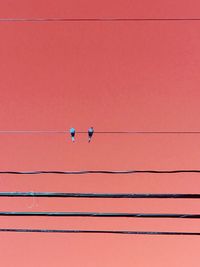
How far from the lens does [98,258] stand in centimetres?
889

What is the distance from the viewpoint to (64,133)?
8.59 m

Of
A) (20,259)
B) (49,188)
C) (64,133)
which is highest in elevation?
(64,133)

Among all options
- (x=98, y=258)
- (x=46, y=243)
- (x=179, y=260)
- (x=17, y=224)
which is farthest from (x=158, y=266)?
(x=17, y=224)

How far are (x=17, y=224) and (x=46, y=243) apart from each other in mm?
665

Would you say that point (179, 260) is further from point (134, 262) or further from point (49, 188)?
point (49, 188)

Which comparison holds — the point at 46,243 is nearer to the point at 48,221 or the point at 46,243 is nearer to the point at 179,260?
the point at 48,221

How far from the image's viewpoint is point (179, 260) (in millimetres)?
8812

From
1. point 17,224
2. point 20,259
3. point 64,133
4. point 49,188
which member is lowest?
point 20,259

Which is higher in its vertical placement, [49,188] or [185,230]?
[49,188]

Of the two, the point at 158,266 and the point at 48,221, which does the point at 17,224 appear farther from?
the point at 158,266

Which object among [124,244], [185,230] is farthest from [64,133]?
[185,230]

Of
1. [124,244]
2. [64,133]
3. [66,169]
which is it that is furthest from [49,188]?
[124,244]

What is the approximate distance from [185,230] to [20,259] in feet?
10.4

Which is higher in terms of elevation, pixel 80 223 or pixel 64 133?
pixel 64 133
